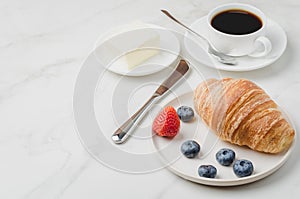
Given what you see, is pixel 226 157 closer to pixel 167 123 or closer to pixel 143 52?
pixel 167 123

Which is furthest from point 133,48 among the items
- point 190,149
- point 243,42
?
point 190,149

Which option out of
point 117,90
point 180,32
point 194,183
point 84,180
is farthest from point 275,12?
point 84,180

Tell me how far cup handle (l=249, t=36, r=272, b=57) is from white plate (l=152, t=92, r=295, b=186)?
0.29 meters

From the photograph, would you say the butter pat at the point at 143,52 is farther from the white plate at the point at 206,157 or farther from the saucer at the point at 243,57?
the white plate at the point at 206,157

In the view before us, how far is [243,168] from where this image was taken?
1169mm

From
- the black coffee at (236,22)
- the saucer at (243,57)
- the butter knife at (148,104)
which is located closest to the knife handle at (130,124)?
the butter knife at (148,104)

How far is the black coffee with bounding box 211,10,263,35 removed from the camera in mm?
1525

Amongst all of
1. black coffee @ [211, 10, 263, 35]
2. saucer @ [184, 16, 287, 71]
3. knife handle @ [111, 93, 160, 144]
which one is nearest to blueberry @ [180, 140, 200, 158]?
knife handle @ [111, 93, 160, 144]

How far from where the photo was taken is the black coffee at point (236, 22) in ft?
5.00

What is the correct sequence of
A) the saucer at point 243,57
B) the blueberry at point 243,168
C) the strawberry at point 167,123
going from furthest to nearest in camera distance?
the saucer at point 243,57, the strawberry at point 167,123, the blueberry at point 243,168

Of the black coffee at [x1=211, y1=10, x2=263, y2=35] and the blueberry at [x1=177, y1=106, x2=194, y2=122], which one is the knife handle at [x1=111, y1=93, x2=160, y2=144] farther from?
the black coffee at [x1=211, y1=10, x2=263, y2=35]

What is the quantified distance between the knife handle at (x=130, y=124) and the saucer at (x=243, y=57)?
0.21 meters

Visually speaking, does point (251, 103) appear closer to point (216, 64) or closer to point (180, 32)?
point (216, 64)

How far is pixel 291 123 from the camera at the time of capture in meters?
1.29
